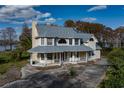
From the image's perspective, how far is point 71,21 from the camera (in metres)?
37.5

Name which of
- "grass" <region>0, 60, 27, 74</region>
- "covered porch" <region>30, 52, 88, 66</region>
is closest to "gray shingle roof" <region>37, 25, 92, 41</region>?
"covered porch" <region>30, 52, 88, 66</region>

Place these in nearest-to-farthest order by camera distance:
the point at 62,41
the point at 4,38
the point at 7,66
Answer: the point at 7,66 → the point at 62,41 → the point at 4,38

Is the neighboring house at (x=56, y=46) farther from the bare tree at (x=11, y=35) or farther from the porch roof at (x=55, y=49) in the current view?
the bare tree at (x=11, y=35)

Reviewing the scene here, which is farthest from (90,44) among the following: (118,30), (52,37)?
(118,30)

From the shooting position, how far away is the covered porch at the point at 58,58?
23.8 m

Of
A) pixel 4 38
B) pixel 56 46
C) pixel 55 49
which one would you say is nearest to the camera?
pixel 55 49

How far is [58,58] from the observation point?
981 inches

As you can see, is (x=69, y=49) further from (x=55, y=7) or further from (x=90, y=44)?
(x=55, y=7)

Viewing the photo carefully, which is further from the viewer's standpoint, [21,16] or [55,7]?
[21,16]

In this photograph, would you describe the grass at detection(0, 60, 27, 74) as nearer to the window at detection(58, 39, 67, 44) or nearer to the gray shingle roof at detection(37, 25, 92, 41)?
the gray shingle roof at detection(37, 25, 92, 41)

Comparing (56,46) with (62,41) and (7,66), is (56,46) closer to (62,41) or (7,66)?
(62,41)

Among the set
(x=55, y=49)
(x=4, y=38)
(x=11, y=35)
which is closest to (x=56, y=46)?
(x=55, y=49)

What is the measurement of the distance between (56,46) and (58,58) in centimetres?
142
